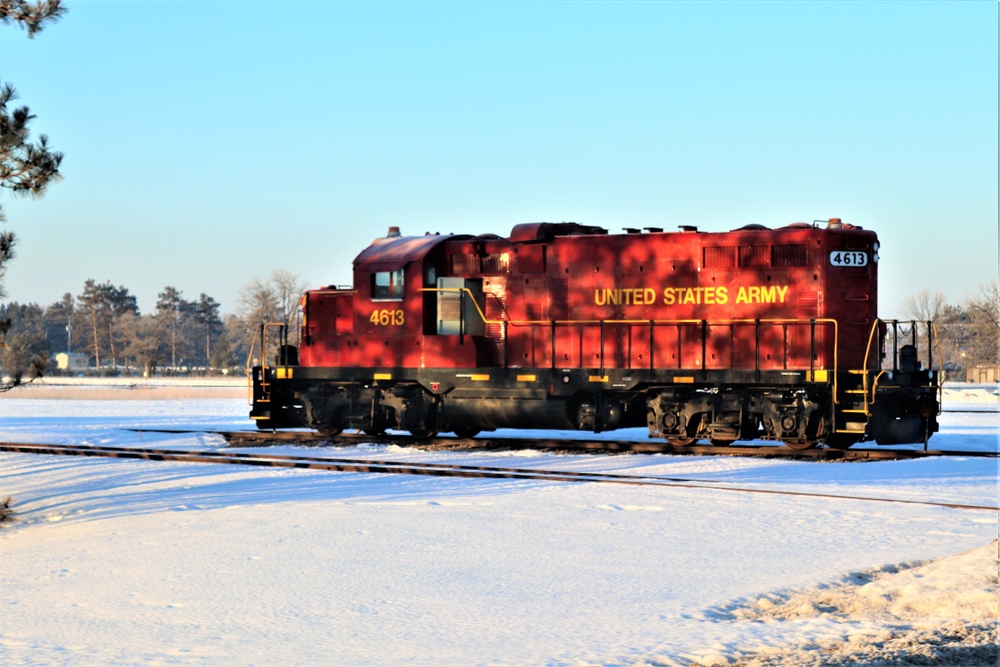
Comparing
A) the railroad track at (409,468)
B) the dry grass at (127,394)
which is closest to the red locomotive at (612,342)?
the railroad track at (409,468)

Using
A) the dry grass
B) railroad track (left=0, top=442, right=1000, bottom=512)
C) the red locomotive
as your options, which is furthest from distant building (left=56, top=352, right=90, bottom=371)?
railroad track (left=0, top=442, right=1000, bottom=512)

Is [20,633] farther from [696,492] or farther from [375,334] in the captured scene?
[375,334]

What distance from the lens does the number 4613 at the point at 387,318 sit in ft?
71.0

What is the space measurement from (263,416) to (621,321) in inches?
311

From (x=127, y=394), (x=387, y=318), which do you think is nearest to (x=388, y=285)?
(x=387, y=318)

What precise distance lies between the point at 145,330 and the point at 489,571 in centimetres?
12632

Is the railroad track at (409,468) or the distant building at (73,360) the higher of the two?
the distant building at (73,360)

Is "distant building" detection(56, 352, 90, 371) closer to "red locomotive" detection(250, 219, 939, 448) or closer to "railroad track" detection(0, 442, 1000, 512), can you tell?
"red locomotive" detection(250, 219, 939, 448)

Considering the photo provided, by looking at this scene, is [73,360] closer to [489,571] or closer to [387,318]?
[387,318]

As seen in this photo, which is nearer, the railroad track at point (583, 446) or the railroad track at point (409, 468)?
the railroad track at point (409, 468)

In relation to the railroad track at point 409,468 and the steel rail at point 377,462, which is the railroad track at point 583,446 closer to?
the steel rail at point 377,462

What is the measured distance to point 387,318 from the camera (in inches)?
859

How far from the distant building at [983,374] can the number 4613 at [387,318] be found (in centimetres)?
6825

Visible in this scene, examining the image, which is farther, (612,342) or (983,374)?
(983,374)
